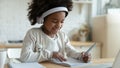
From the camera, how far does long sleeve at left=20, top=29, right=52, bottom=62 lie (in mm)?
1323

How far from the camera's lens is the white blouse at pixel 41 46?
133 cm

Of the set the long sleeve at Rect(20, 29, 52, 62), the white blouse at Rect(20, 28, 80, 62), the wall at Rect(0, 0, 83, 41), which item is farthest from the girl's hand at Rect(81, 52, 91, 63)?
the wall at Rect(0, 0, 83, 41)

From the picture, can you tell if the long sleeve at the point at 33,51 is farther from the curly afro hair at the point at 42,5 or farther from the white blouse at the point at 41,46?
the curly afro hair at the point at 42,5

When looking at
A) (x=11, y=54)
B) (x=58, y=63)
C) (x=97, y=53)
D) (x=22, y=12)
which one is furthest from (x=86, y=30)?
(x=58, y=63)

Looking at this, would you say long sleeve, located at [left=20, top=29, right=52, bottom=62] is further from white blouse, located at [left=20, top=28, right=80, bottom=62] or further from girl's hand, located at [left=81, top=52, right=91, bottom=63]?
girl's hand, located at [left=81, top=52, right=91, bottom=63]

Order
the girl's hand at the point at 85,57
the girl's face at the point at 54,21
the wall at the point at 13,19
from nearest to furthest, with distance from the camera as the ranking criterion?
1. the girl's hand at the point at 85,57
2. the girl's face at the point at 54,21
3. the wall at the point at 13,19

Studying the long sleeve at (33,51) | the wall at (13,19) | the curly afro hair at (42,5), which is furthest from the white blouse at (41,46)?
the wall at (13,19)

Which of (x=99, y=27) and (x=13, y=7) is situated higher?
(x=13, y=7)

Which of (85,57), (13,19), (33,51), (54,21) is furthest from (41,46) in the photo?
(13,19)

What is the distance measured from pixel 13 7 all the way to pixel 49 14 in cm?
165

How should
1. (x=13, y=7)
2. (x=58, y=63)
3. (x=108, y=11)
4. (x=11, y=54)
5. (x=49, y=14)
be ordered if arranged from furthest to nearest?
1. (x=108, y=11)
2. (x=13, y=7)
3. (x=11, y=54)
4. (x=49, y=14)
5. (x=58, y=63)

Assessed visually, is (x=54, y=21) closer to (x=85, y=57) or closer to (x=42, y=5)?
(x=42, y=5)

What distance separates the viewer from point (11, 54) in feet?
5.48

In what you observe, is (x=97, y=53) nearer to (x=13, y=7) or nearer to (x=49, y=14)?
(x=13, y=7)
